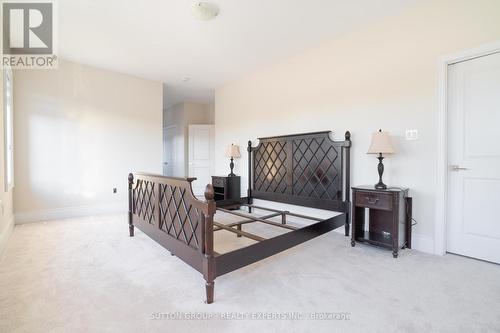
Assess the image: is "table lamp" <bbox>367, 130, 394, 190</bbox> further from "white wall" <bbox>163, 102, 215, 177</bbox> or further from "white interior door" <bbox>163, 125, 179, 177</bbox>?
"white interior door" <bbox>163, 125, 179, 177</bbox>

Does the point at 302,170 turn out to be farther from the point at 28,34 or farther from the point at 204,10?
the point at 28,34

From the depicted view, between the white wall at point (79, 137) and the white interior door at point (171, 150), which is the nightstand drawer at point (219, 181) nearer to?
the white wall at point (79, 137)

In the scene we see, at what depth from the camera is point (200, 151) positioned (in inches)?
270

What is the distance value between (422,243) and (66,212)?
17.0 ft

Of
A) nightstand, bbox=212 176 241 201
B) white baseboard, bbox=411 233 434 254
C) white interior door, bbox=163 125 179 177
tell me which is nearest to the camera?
white baseboard, bbox=411 233 434 254

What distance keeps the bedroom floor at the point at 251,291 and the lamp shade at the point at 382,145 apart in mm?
1079

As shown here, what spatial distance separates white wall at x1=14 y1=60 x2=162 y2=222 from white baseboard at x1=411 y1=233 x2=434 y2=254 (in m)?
4.65

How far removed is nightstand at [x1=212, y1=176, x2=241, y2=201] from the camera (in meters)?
4.66

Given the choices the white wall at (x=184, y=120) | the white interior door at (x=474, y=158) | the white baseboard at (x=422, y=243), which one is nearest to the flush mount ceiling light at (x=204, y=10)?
the white interior door at (x=474, y=158)

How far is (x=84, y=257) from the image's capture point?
241 centimetres

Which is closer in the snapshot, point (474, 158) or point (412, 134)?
point (474, 158)

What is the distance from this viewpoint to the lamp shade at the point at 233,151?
4.69 m

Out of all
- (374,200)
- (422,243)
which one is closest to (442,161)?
(374,200)

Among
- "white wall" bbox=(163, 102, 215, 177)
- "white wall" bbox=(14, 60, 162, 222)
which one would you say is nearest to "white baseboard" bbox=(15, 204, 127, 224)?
"white wall" bbox=(14, 60, 162, 222)
